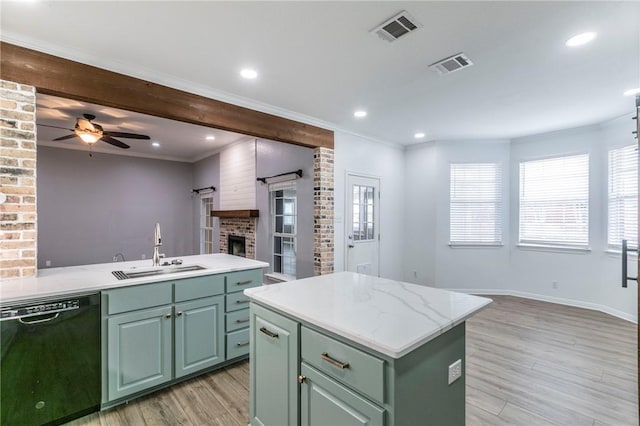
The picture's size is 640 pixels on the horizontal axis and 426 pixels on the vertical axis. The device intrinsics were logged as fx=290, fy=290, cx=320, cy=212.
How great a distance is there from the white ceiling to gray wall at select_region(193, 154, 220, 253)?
3.77m

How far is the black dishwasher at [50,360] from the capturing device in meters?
1.78

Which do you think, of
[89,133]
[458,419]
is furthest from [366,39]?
[89,133]

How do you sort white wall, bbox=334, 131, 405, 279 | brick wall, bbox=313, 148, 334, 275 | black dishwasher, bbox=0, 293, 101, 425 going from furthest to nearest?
white wall, bbox=334, 131, 405, 279 → brick wall, bbox=313, 148, 334, 275 → black dishwasher, bbox=0, 293, 101, 425

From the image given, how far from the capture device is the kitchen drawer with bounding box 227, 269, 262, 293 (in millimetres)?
2770

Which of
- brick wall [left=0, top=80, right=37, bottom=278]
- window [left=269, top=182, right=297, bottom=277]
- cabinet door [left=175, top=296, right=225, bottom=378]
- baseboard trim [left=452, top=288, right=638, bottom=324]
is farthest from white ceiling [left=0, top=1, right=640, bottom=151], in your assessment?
baseboard trim [left=452, top=288, right=638, bottom=324]

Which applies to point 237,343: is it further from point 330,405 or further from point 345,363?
point 345,363

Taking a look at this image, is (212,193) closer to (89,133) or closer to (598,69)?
(89,133)

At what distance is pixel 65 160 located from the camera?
20.8ft

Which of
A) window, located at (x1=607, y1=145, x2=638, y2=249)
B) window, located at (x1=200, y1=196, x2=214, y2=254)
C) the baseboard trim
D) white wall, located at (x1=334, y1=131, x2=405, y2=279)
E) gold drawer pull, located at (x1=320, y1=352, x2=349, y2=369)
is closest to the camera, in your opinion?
gold drawer pull, located at (x1=320, y1=352, x2=349, y2=369)

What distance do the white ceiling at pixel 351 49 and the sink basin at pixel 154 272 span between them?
178cm

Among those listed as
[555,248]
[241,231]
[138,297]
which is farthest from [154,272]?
[555,248]

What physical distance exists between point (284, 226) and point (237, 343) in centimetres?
241

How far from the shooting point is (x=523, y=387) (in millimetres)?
2445

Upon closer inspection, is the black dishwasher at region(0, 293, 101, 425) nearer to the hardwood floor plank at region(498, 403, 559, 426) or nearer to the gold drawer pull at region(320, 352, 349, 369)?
the gold drawer pull at region(320, 352, 349, 369)
